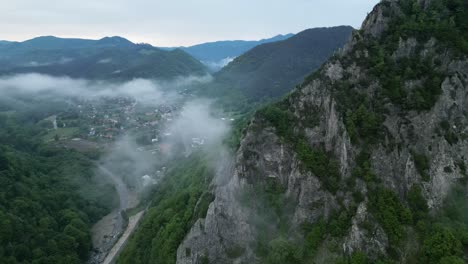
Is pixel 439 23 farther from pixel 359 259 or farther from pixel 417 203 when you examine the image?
pixel 359 259

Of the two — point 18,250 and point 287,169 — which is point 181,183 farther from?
point 287,169

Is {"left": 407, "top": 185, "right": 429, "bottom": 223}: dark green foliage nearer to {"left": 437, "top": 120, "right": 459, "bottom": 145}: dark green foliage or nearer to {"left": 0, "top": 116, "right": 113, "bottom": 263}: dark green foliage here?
{"left": 437, "top": 120, "right": 459, "bottom": 145}: dark green foliage

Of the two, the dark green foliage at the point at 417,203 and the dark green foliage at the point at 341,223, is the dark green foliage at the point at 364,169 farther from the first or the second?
the dark green foliage at the point at 417,203

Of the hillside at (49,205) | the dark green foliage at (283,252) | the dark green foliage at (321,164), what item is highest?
the dark green foliage at (321,164)

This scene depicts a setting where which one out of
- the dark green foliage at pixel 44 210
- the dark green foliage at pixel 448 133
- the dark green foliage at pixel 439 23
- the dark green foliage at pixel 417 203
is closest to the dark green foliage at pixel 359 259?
the dark green foliage at pixel 417 203

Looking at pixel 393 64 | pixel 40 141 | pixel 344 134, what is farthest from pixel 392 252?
pixel 40 141
